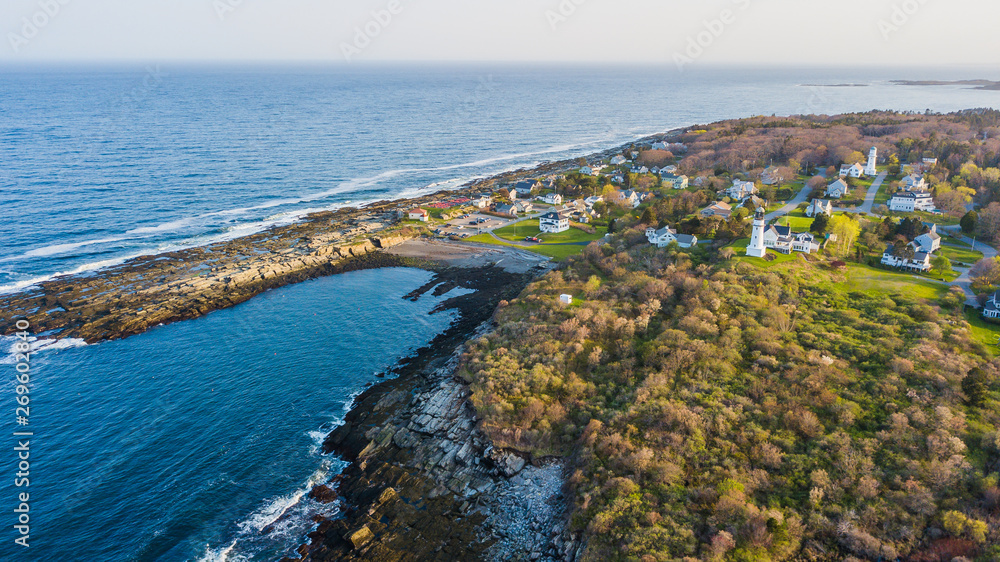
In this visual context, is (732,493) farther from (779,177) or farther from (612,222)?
(779,177)

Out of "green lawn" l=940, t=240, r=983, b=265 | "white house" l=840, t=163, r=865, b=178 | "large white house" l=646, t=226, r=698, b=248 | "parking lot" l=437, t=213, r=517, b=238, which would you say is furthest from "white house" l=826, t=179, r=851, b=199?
"parking lot" l=437, t=213, r=517, b=238

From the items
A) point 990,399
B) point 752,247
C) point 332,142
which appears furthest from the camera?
point 332,142

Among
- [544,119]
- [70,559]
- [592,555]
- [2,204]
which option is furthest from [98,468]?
[544,119]

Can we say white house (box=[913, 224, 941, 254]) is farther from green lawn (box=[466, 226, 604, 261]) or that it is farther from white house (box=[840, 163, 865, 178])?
green lawn (box=[466, 226, 604, 261])

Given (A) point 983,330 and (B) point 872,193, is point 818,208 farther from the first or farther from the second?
→ (A) point 983,330

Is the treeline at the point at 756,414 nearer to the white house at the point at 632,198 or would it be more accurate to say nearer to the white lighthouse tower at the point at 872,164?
the white house at the point at 632,198

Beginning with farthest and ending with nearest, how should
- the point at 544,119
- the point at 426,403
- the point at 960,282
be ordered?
the point at 544,119 → the point at 960,282 → the point at 426,403

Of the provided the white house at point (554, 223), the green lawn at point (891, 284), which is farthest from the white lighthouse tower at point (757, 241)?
the white house at point (554, 223)

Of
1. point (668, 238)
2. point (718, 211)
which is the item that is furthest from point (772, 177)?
point (668, 238)
